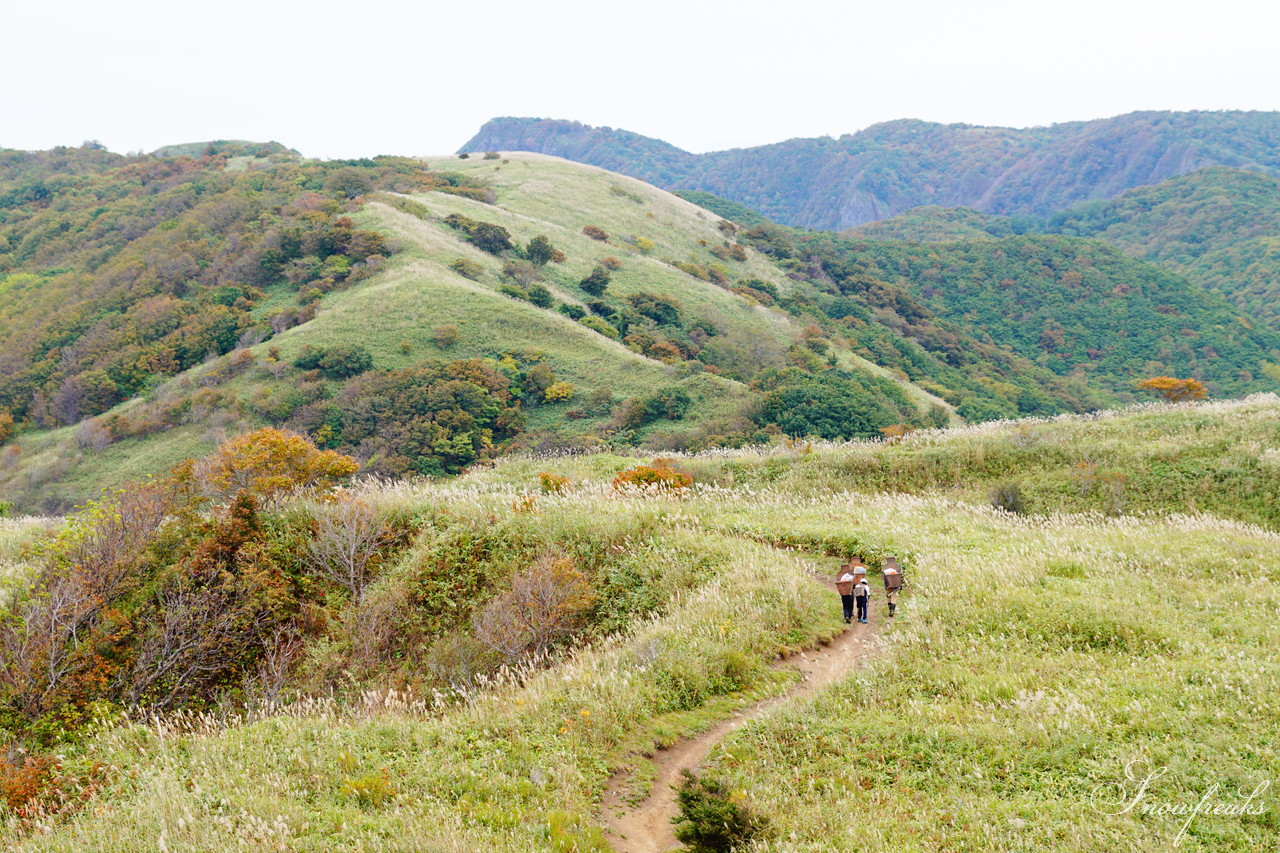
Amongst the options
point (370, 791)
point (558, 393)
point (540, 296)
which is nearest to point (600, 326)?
point (540, 296)

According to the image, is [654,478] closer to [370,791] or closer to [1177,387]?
[370,791]

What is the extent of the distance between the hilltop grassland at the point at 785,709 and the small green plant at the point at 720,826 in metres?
0.08

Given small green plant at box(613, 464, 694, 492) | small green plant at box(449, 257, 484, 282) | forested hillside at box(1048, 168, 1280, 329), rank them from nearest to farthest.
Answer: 1. small green plant at box(613, 464, 694, 492)
2. small green plant at box(449, 257, 484, 282)
3. forested hillside at box(1048, 168, 1280, 329)

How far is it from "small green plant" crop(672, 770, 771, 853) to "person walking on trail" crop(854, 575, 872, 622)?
16.2 ft

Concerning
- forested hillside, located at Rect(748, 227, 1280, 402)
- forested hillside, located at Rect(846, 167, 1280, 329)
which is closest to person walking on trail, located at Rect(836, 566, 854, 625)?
forested hillside, located at Rect(748, 227, 1280, 402)

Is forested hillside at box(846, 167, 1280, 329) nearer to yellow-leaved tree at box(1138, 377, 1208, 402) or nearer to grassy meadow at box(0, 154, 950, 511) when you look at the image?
yellow-leaved tree at box(1138, 377, 1208, 402)

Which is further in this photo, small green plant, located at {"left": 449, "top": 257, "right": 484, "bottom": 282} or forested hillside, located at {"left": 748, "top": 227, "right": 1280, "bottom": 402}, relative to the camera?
forested hillside, located at {"left": 748, "top": 227, "right": 1280, "bottom": 402}

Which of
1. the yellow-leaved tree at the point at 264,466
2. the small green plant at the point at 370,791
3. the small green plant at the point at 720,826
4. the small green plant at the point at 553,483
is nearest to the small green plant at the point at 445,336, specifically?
the yellow-leaved tree at the point at 264,466

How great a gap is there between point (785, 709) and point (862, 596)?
10.8 feet

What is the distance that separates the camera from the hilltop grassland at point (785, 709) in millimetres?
5348

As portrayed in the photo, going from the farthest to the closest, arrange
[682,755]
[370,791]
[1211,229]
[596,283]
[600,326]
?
[1211,229] < [596,283] < [600,326] < [682,755] < [370,791]

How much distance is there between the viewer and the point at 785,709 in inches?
279

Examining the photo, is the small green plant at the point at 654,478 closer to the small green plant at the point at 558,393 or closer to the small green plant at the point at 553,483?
the small green plant at the point at 553,483

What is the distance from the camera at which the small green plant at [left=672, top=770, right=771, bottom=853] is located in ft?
17.6
